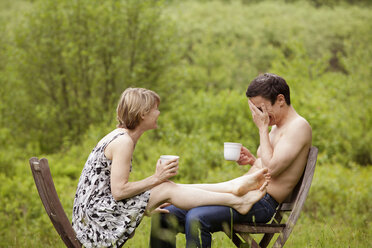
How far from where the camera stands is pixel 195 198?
2928 mm

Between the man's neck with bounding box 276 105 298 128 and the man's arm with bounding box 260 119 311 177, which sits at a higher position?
the man's neck with bounding box 276 105 298 128

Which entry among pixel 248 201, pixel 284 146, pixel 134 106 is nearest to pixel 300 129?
pixel 284 146

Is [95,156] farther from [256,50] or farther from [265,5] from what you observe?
[265,5]

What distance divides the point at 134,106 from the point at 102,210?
721mm

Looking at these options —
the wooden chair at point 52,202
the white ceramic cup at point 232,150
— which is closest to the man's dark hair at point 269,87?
the white ceramic cup at point 232,150

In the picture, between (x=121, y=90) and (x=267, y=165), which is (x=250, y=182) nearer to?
(x=267, y=165)

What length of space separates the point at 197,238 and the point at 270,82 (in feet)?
3.88

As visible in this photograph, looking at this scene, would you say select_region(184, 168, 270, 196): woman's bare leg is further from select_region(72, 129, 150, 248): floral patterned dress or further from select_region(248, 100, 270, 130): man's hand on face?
select_region(72, 129, 150, 248): floral patterned dress

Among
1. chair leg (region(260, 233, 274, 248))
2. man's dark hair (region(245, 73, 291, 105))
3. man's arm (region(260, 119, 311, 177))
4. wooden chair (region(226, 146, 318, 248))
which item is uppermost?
man's dark hair (region(245, 73, 291, 105))

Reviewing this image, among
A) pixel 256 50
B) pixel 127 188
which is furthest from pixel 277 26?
pixel 127 188

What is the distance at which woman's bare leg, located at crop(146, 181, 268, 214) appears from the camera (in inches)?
115

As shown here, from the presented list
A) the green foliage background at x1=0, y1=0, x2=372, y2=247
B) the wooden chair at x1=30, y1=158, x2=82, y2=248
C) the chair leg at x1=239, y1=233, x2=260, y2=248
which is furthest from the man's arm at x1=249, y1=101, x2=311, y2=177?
the green foliage background at x1=0, y1=0, x2=372, y2=247

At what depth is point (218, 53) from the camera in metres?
15.9

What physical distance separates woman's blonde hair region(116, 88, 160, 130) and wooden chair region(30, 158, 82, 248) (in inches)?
24.8
